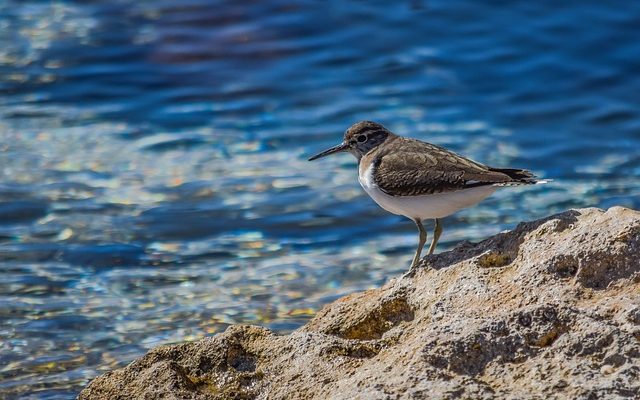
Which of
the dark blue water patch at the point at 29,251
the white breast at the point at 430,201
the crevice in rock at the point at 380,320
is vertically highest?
the white breast at the point at 430,201

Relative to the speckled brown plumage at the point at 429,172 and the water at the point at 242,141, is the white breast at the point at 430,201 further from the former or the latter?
the water at the point at 242,141

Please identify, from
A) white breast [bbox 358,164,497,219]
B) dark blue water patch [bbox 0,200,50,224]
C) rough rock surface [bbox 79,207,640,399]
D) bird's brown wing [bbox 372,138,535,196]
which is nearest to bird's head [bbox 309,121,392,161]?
bird's brown wing [bbox 372,138,535,196]

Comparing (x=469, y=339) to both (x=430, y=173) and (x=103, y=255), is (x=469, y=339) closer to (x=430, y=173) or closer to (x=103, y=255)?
(x=430, y=173)

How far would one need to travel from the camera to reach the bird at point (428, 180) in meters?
6.52

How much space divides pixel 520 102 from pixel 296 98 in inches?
112

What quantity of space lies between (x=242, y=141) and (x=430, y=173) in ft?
21.1

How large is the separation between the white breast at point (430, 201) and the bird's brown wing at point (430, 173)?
0.12 ft

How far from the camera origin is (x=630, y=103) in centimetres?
1398

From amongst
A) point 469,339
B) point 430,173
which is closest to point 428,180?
point 430,173

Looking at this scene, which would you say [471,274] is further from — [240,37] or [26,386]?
[240,37]

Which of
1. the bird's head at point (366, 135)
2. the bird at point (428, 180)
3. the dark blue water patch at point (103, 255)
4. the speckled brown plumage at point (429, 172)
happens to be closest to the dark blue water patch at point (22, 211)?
the dark blue water patch at point (103, 255)

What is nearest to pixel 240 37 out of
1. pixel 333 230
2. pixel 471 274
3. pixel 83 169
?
pixel 83 169

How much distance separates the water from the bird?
2.17m

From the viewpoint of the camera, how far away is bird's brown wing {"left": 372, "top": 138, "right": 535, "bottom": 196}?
647cm
